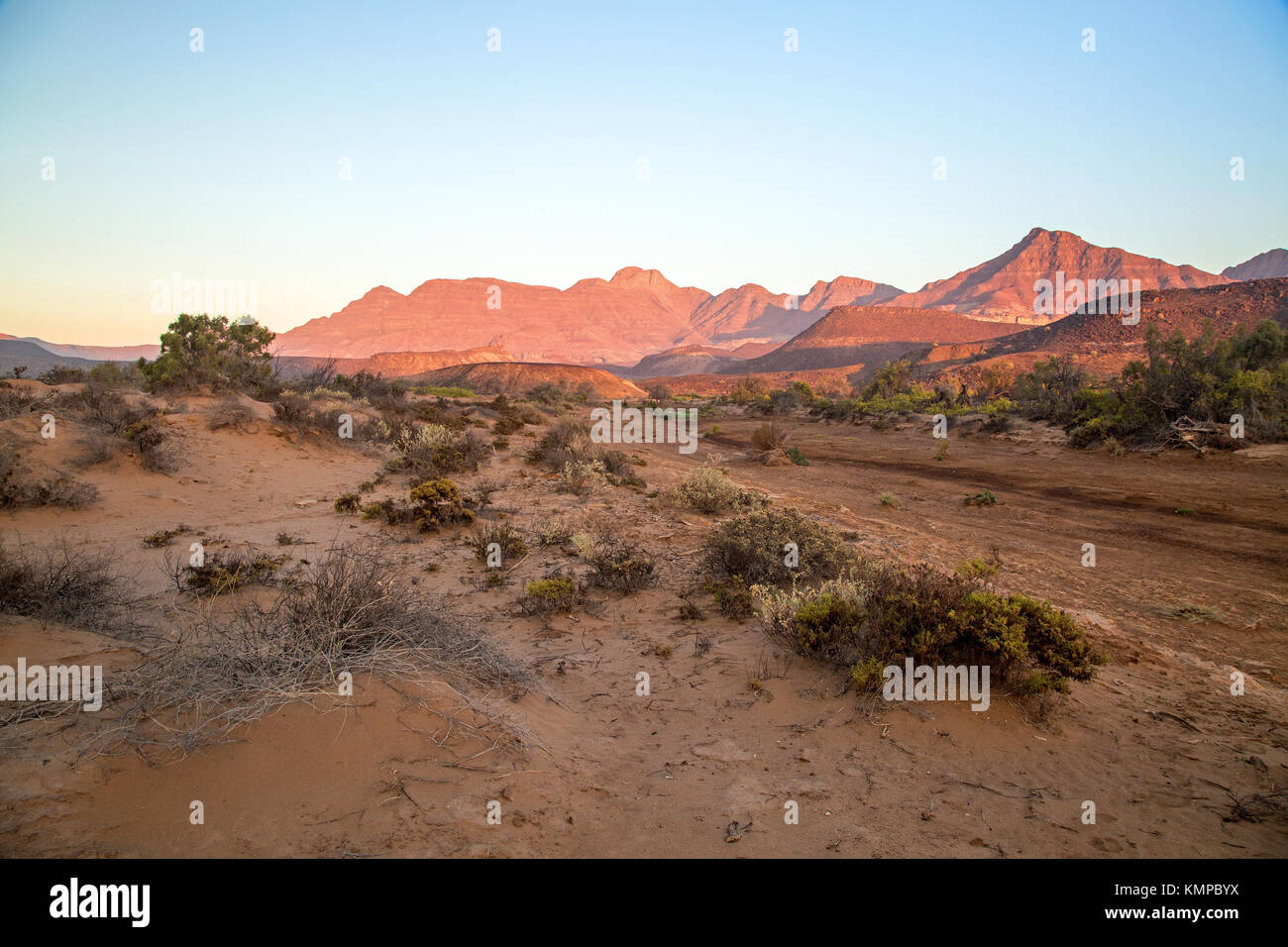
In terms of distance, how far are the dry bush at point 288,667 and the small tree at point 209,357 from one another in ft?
53.0

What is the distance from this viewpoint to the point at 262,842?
2.37m

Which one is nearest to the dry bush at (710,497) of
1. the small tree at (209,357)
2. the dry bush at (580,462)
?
the dry bush at (580,462)

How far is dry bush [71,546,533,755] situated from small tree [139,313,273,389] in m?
16.2

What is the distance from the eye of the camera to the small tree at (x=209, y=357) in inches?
653

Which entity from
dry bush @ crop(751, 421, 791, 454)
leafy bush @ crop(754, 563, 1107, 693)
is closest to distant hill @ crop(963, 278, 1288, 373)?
dry bush @ crop(751, 421, 791, 454)

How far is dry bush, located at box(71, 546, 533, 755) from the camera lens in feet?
9.15

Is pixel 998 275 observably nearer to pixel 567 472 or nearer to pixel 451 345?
pixel 451 345

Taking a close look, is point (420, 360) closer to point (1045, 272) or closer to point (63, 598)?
point (63, 598)

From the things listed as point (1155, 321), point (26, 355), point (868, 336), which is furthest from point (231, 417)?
point (26, 355)

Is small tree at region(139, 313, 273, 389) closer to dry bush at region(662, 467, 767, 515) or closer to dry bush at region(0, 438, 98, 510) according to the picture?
dry bush at region(0, 438, 98, 510)

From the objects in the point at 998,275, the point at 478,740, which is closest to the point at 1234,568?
the point at 478,740

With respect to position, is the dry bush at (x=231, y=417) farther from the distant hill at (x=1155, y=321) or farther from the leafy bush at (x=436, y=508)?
the distant hill at (x=1155, y=321)
